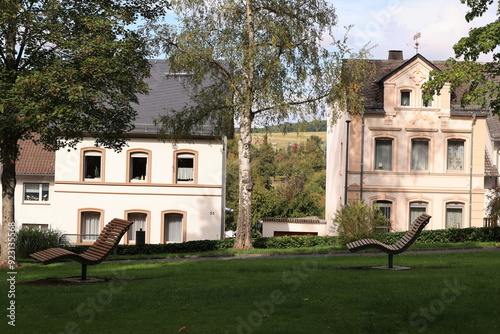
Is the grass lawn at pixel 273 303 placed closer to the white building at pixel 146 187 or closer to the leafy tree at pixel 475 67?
the leafy tree at pixel 475 67

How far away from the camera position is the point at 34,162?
147ft

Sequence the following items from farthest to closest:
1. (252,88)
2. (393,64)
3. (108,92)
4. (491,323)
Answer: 1. (393,64)
2. (252,88)
3. (108,92)
4. (491,323)

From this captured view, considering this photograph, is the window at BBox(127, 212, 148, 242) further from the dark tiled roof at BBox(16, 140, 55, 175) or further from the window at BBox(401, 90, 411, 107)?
the window at BBox(401, 90, 411, 107)

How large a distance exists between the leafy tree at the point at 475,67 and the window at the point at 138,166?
19.2 m

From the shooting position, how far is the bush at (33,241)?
29422 millimetres

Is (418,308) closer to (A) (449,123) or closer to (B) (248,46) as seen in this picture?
(B) (248,46)

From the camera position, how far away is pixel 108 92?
828 inches

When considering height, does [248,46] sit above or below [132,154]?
above

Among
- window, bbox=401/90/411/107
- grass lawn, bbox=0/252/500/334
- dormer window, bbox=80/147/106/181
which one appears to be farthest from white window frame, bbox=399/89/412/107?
grass lawn, bbox=0/252/500/334

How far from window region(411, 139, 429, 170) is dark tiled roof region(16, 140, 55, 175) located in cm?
2104

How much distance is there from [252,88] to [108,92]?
7.07 m

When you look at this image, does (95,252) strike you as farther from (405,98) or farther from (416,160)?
(416,160)

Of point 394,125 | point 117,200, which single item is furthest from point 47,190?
point 394,125

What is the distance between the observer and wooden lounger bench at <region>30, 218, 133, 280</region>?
1370 cm
